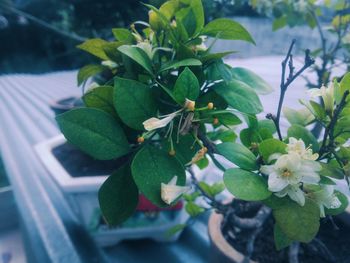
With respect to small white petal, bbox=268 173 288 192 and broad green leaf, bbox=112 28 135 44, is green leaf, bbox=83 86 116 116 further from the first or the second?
small white petal, bbox=268 173 288 192

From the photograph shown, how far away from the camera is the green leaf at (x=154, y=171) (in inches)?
12.7

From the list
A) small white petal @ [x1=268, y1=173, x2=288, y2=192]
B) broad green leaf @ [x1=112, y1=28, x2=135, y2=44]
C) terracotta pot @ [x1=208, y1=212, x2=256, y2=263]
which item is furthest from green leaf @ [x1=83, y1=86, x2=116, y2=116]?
terracotta pot @ [x1=208, y1=212, x2=256, y2=263]

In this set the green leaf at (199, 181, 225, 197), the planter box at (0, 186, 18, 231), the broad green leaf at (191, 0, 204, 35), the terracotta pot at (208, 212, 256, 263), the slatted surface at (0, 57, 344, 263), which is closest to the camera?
the broad green leaf at (191, 0, 204, 35)

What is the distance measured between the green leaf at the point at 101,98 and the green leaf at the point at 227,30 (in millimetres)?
157

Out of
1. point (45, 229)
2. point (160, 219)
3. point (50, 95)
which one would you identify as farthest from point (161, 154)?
point (50, 95)

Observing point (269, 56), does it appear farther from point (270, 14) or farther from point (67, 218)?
point (67, 218)

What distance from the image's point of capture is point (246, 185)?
32 cm

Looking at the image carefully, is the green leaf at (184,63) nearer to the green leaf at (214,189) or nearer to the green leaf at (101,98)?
the green leaf at (101,98)

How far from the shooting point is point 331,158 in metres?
0.40

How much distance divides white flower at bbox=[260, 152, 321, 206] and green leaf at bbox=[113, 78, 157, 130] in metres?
0.15

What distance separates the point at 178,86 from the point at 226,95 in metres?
0.07

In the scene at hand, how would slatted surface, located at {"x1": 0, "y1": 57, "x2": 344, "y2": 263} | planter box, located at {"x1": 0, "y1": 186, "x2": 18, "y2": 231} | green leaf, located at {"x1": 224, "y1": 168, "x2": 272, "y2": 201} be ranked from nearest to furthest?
green leaf, located at {"x1": 224, "y1": 168, "x2": 272, "y2": 201} < slatted surface, located at {"x1": 0, "y1": 57, "x2": 344, "y2": 263} < planter box, located at {"x1": 0, "y1": 186, "x2": 18, "y2": 231}

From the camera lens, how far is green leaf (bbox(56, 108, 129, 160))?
1.08 ft

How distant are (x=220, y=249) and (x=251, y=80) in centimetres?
29
